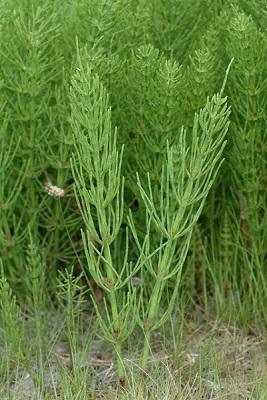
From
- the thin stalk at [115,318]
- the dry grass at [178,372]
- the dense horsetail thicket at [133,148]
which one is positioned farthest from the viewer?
the dense horsetail thicket at [133,148]

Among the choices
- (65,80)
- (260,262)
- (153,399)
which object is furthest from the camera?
(260,262)

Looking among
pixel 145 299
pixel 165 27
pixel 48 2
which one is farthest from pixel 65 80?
pixel 145 299

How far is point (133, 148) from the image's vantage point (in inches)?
117

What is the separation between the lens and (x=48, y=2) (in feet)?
9.53

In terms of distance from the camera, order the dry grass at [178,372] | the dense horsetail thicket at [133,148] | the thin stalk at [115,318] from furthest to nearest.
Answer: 1. the dense horsetail thicket at [133,148]
2. the dry grass at [178,372]
3. the thin stalk at [115,318]

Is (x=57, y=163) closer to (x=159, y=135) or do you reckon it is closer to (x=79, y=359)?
(x=159, y=135)

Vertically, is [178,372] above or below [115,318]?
below

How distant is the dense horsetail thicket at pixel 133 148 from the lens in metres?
2.73

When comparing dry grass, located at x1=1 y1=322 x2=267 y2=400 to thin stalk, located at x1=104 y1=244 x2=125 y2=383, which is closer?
thin stalk, located at x1=104 y1=244 x2=125 y2=383

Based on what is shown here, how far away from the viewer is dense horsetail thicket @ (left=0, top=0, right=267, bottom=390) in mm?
2729

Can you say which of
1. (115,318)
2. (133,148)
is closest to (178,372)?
(115,318)

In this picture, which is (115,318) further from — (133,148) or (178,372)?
(133,148)

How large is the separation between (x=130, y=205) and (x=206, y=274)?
0.39 metres

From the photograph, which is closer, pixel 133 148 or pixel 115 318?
pixel 115 318
